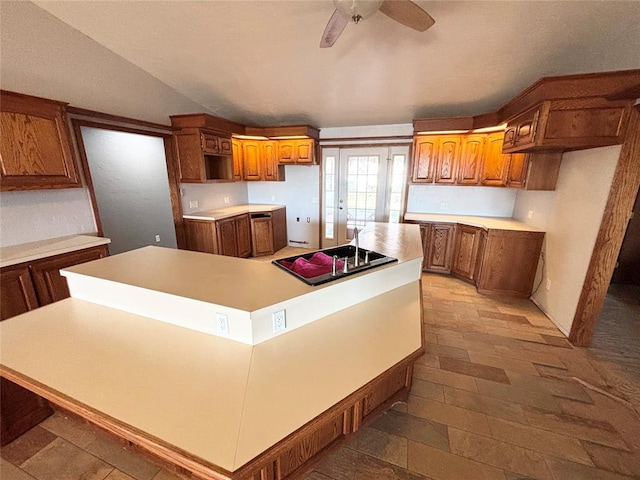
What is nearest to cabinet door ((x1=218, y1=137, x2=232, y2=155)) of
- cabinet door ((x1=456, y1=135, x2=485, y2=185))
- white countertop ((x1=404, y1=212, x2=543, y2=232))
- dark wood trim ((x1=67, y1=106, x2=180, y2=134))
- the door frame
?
dark wood trim ((x1=67, y1=106, x2=180, y2=134))

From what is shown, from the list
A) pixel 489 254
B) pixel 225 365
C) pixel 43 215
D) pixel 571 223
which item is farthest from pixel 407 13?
pixel 43 215

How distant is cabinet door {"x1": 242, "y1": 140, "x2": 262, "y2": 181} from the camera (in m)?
4.85

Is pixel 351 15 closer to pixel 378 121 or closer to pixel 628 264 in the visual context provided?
pixel 378 121

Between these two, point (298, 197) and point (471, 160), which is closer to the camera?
point (471, 160)

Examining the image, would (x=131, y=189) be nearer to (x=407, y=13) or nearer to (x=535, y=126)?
(x=407, y=13)

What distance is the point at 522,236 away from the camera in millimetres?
3182

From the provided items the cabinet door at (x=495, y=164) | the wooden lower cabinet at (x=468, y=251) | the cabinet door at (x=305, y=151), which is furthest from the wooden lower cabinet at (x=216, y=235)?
the cabinet door at (x=495, y=164)

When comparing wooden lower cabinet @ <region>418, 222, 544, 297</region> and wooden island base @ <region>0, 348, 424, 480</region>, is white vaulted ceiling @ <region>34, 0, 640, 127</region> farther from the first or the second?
wooden island base @ <region>0, 348, 424, 480</region>

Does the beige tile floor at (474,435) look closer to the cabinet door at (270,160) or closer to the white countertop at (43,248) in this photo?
the white countertop at (43,248)

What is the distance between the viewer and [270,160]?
4.91m

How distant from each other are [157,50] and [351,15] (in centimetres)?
259

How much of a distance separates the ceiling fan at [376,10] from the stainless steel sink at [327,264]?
1.45 m

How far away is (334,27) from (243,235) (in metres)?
3.38

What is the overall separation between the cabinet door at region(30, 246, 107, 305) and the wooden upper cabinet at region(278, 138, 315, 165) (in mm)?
3299
